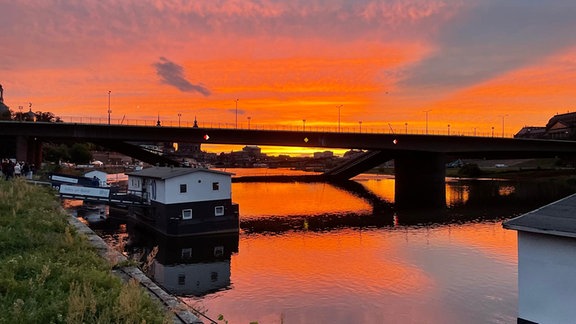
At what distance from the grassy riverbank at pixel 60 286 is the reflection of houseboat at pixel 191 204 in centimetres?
2512

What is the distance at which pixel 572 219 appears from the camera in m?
15.0

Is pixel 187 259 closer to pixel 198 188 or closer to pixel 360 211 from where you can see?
pixel 198 188

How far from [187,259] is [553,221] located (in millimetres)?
26698

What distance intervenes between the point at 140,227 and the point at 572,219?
42015 millimetres

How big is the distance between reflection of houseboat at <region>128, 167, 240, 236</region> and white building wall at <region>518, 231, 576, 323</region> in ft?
105

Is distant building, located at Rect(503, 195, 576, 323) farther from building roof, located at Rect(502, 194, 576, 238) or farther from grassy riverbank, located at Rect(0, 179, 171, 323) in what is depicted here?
grassy riverbank, located at Rect(0, 179, 171, 323)

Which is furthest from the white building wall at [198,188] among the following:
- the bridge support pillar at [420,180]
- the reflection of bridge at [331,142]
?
the reflection of bridge at [331,142]

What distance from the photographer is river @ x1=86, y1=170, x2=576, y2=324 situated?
23.3 m

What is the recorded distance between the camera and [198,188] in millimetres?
44625

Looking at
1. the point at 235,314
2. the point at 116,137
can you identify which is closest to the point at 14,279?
the point at 235,314

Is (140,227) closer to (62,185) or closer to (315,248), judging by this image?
(62,185)

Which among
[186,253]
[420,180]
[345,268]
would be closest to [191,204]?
[186,253]

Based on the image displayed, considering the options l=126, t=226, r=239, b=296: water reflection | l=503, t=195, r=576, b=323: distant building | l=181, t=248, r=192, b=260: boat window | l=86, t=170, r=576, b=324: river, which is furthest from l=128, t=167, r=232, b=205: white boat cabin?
l=503, t=195, r=576, b=323: distant building

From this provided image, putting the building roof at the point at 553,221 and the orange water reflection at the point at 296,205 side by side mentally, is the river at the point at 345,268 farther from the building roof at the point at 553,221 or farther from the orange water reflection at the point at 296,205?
the building roof at the point at 553,221
